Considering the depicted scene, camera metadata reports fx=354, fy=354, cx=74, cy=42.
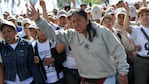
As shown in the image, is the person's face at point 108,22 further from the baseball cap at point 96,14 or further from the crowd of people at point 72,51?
the baseball cap at point 96,14

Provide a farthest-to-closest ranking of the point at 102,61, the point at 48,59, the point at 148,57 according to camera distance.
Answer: the point at 148,57
the point at 48,59
the point at 102,61

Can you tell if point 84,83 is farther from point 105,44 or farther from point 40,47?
point 40,47

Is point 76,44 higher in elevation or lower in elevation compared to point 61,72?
Result: higher

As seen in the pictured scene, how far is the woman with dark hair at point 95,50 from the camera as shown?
15.0 ft

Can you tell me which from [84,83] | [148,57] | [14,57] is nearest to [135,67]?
[148,57]

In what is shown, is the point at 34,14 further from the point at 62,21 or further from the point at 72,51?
the point at 62,21

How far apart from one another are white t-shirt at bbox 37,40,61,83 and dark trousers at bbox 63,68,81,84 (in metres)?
0.29

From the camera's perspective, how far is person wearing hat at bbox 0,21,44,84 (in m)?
4.88

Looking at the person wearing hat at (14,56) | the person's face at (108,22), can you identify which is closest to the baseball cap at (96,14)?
the person's face at (108,22)

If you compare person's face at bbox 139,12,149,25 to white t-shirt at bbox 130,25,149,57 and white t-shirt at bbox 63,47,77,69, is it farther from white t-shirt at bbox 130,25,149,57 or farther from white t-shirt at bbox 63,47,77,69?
white t-shirt at bbox 63,47,77,69

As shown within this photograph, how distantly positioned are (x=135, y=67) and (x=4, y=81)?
2478 mm

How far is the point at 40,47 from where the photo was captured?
5.63 meters

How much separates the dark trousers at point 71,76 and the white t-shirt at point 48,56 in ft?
0.94

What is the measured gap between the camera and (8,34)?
16.0 ft
